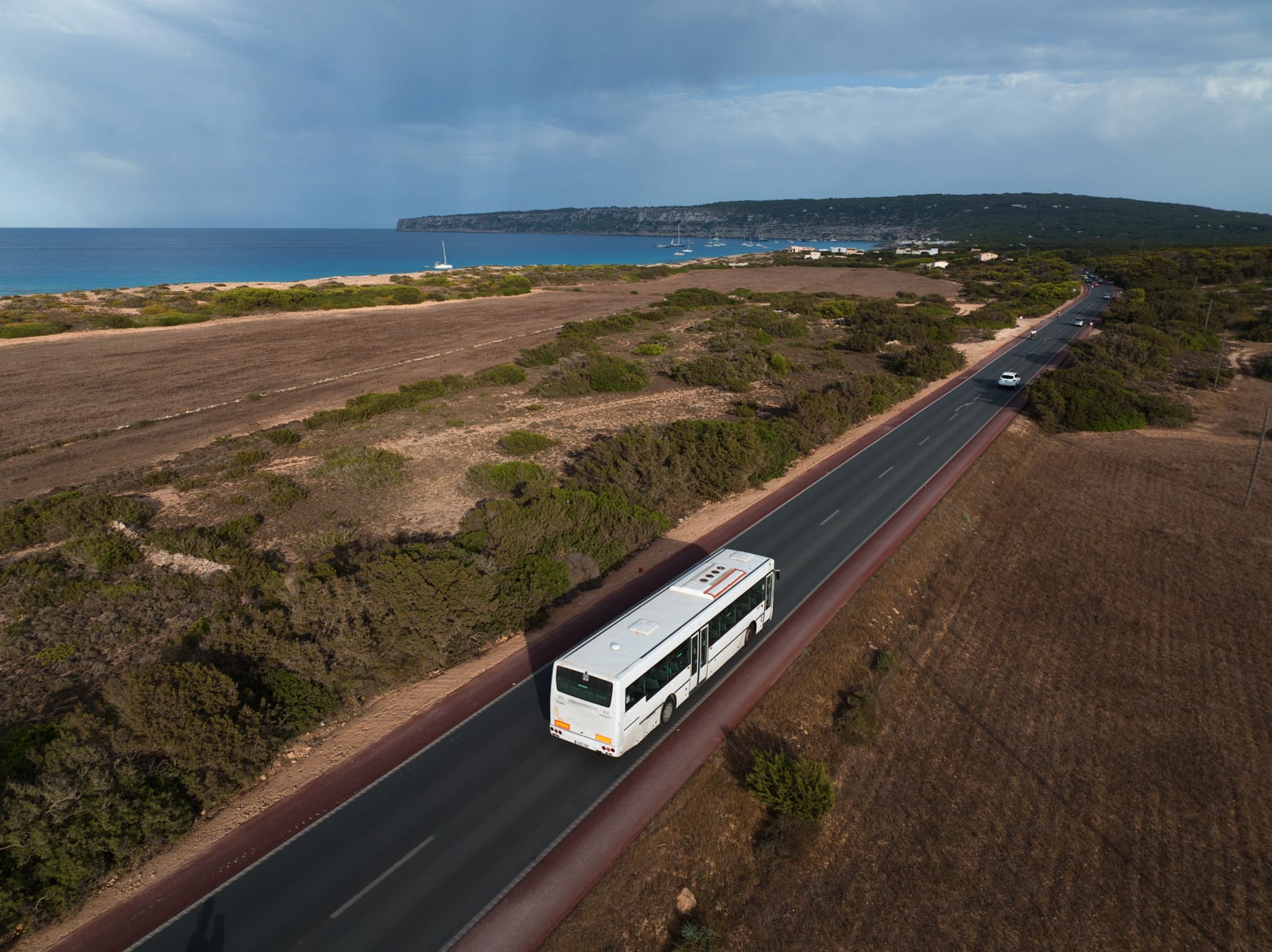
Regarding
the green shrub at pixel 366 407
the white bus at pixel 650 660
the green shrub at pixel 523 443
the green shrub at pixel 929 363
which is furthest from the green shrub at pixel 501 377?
the white bus at pixel 650 660

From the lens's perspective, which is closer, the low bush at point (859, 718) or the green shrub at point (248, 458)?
the low bush at point (859, 718)

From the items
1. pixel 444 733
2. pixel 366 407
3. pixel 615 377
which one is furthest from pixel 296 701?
pixel 615 377

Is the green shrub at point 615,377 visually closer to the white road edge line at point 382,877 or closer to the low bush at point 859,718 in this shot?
the low bush at point 859,718

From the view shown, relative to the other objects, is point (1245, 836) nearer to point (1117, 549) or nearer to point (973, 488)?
point (1117, 549)

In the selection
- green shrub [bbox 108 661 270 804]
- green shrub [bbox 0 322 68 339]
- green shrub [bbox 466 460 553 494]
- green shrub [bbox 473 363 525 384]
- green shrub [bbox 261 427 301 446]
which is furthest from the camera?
green shrub [bbox 0 322 68 339]

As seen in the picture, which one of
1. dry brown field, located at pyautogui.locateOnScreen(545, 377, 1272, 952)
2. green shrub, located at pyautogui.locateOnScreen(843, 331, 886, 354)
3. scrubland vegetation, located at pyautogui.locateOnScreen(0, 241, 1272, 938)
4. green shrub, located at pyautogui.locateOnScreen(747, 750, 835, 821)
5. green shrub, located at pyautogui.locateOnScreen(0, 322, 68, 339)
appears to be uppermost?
green shrub, located at pyautogui.locateOnScreen(0, 322, 68, 339)

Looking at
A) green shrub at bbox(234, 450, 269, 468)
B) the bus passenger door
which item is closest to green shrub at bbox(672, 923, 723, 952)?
the bus passenger door

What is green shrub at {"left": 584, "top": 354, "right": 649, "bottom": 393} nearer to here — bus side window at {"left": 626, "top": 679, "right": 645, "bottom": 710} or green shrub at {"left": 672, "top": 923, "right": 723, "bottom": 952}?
bus side window at {"left": 626, "top": 679, "right": 645, "bottom": 710}
